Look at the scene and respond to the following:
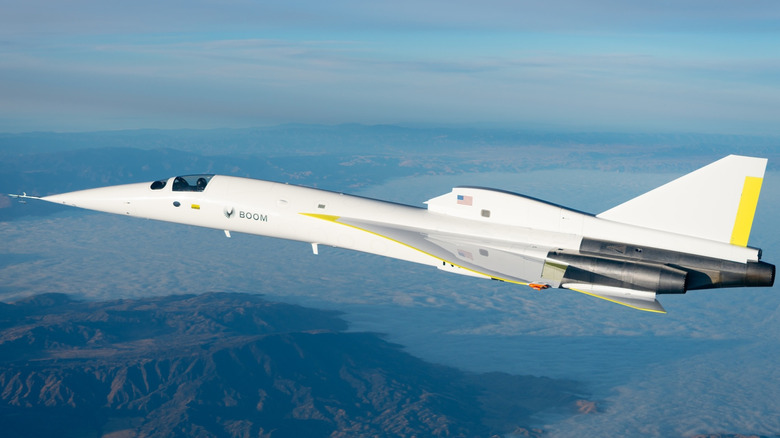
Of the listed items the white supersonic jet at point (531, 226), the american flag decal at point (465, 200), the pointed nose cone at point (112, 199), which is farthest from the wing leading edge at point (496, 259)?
the pointed nose cone at point (112, 199)

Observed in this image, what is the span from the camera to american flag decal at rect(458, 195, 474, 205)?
29078 millimetres

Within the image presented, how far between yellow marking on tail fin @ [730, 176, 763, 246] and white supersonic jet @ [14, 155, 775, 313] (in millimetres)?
40

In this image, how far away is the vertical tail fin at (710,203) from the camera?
24.0 meters

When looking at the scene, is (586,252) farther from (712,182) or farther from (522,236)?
(712,182)

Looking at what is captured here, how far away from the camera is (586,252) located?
1020 inches

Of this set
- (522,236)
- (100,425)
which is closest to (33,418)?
(100,425)

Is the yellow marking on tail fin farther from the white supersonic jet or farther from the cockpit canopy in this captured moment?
the cockpit canopy

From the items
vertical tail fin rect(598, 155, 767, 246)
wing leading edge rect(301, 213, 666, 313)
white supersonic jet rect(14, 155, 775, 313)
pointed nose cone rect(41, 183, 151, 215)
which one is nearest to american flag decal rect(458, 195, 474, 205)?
white supersonic jet rect(14, 155, 775, 313)

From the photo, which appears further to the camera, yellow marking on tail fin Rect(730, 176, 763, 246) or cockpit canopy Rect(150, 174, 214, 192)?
cockpit canopy Rect(150, 174, 214, 192)

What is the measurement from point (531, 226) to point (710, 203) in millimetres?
7323

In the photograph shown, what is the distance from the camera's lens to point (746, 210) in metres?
24.2

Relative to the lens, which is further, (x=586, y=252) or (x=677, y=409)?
(x=677, y=409)

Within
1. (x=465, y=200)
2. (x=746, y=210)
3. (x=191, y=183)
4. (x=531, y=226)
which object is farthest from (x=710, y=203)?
(x=191, y=183)

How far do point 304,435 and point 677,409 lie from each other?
122m
